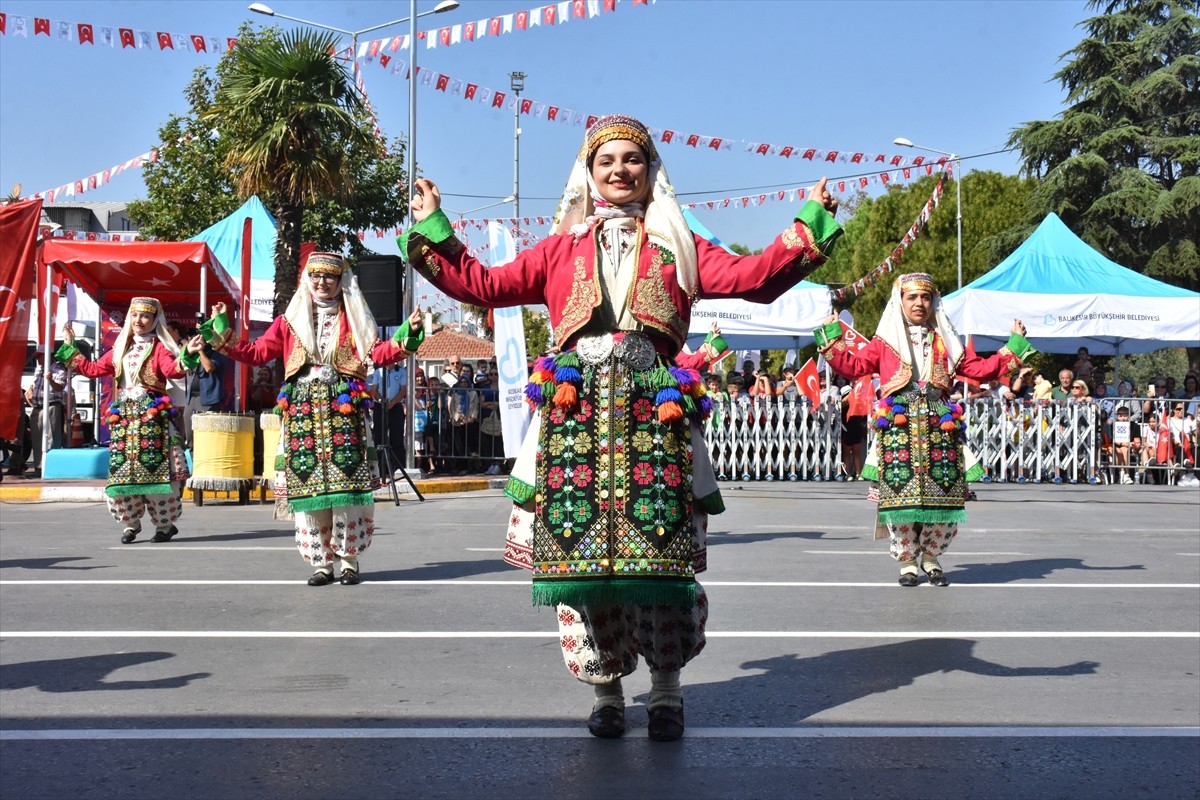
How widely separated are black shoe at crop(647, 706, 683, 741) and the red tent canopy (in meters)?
14.5

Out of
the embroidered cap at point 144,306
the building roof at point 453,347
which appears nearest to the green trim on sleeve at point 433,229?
the embroidered cap at point 144,306

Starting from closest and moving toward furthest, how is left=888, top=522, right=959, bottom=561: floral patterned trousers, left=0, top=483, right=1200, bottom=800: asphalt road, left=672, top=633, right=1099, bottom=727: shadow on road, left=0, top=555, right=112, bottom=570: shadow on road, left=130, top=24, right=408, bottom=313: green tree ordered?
left=0, top=483, right=1200, bottom=800: asphalt road, left=672, top=633, right=1099, bottom=727: shadow on road, left=888, top=522, right=959, bottom=561: floral patterned trousers, left=0, top=555, right=112, bottom=570: shadow on road, left=130, top=24, right=408, bottom=313: green tree

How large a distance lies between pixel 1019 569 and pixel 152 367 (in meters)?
7.21

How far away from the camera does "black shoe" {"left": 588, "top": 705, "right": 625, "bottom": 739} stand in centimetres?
479

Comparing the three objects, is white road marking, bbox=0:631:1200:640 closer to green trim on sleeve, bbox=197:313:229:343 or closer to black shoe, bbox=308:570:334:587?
black shoe, bbox=308:570:334:587

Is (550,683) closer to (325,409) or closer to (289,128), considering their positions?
(325,409)

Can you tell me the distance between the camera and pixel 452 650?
6.55 meters

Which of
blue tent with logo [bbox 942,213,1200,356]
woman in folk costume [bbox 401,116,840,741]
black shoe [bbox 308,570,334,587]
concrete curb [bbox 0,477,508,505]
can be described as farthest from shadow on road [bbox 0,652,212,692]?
blue tent with logo [bbox 942,213,1200,356]

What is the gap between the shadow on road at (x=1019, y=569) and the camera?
9.51m

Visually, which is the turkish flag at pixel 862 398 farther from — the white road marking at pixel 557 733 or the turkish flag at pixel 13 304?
the white road marking at pixel 557 733

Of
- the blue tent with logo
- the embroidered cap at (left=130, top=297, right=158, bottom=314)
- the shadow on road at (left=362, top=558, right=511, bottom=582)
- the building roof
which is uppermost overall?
the building roof

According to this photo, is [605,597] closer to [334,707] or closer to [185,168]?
[334,707]

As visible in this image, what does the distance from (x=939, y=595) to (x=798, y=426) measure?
14162 millimetres

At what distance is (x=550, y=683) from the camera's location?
19.0 feet
